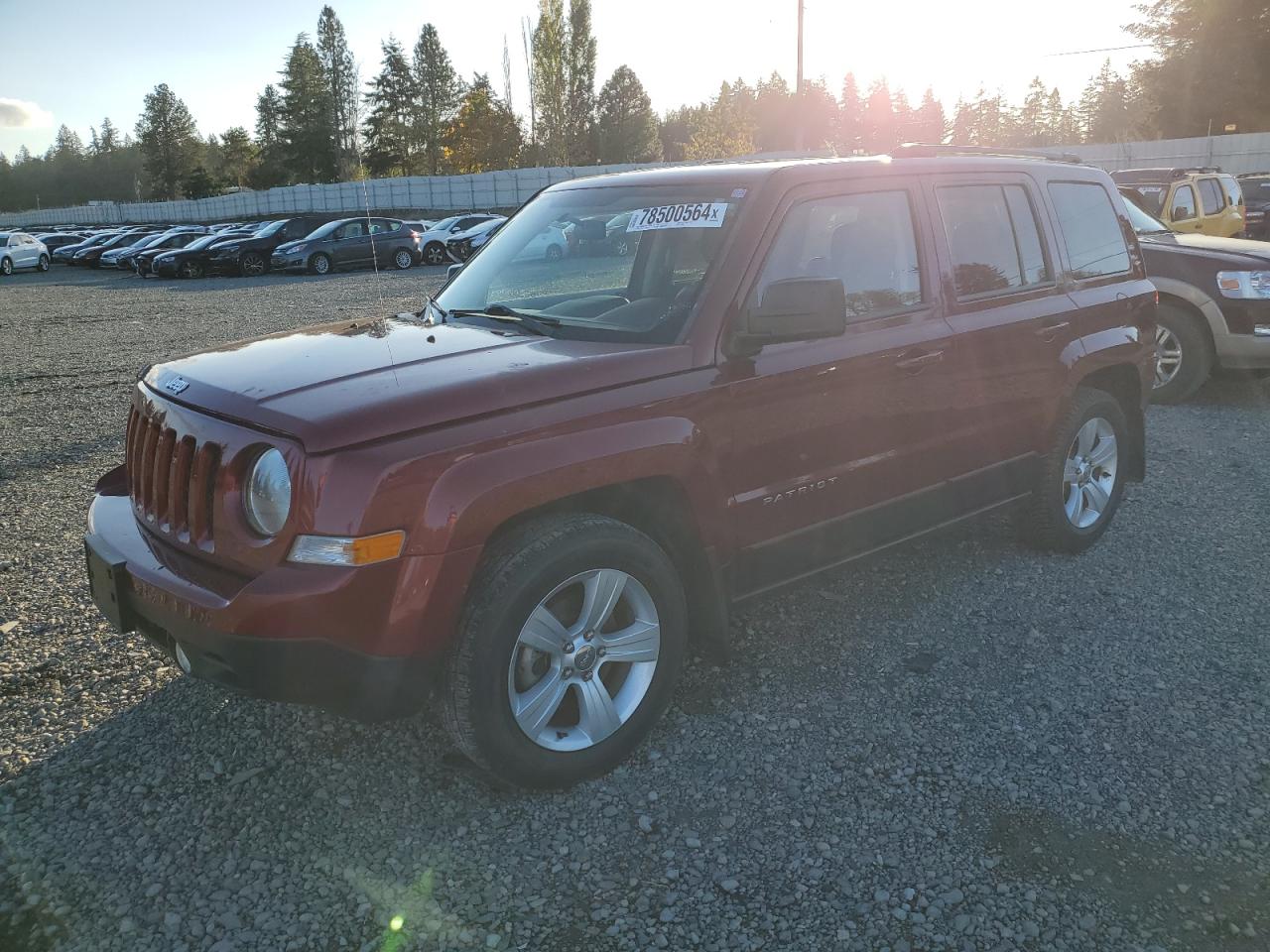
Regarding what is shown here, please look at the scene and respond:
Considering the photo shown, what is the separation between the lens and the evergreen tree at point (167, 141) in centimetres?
11431

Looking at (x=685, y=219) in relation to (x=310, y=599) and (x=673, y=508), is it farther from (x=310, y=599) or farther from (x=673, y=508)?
(x=310, y=599)

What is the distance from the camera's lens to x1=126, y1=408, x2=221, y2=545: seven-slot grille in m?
2.93

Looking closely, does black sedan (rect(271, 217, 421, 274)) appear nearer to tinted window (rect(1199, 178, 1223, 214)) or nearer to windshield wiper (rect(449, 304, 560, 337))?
tinted window (rect(1199, 178, 1223, 214))

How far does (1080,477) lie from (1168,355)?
14.4 feet

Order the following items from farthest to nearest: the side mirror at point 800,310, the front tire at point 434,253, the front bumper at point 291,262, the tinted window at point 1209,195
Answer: the front tire at point 434,253 < the front bumper at point 291,262 < the tinted window at point 1209,195 < the side mirror at point 800,310

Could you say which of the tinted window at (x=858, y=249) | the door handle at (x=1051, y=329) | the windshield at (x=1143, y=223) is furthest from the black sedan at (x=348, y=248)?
the tinted window at (x=858, y=249)

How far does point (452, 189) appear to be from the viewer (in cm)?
5269

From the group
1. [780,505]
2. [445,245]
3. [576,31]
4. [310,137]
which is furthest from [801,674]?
[310,137]

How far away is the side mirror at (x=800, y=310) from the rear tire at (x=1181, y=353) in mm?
6346

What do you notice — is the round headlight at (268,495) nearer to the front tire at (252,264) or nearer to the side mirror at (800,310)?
the side mirror at (800,310)

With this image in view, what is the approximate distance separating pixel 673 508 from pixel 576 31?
76183mm

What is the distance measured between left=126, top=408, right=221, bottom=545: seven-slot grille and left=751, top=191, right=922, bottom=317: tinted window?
5.85ft

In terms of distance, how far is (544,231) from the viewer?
14.2 feet

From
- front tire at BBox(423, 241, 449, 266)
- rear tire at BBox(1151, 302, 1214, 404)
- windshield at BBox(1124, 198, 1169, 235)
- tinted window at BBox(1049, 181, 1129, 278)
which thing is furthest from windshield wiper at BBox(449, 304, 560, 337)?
front tire at BBox(423, 241, 449, 266)
